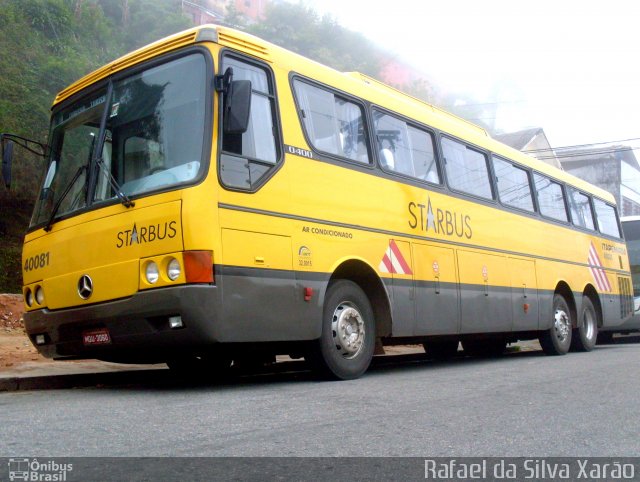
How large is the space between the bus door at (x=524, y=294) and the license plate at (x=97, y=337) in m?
6.44

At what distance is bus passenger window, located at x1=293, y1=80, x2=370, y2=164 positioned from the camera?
7340mm

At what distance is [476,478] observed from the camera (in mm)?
3520

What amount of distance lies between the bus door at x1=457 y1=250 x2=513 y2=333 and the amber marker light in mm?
4460

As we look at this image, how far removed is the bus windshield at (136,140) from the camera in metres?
6.26

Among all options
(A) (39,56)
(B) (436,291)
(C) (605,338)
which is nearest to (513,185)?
(B) (436,291)

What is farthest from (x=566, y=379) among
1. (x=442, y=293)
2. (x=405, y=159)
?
(x=405, y=159)

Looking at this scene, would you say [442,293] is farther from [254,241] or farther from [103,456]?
[103,456]

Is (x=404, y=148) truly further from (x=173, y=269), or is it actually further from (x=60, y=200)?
(x=60, y=200)

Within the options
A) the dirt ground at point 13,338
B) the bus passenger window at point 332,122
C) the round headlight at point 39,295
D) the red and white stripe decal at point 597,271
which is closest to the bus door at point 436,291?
the bus passenger window at point 332,122

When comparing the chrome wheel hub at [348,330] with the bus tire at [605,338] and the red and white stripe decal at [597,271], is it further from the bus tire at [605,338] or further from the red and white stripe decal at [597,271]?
the bus tire at [605,338]

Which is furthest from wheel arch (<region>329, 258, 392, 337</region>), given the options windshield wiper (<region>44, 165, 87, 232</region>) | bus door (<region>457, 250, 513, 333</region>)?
windshield wiper (<region>44, 165, 87, 232</region>)

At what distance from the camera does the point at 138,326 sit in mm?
6109

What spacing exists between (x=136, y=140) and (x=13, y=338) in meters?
7.19

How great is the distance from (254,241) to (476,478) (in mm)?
3319
